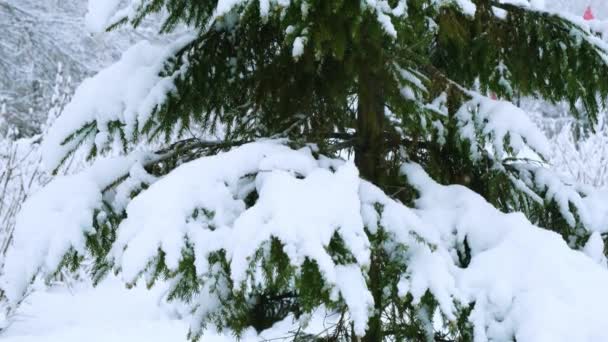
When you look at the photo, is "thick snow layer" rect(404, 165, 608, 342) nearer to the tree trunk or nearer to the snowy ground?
the tree trunk

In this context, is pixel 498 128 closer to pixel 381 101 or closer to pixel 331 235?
pixel 381 101

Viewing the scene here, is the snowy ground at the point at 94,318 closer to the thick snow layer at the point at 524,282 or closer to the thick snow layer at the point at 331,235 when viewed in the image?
the thick snow layer at the point at 331,235

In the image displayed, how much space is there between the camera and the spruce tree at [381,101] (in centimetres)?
188

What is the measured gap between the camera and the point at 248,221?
4.83 ft

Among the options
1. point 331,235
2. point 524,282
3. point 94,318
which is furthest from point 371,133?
point 94,318

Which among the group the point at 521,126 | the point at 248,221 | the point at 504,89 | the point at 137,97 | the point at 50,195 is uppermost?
the point at 504,89

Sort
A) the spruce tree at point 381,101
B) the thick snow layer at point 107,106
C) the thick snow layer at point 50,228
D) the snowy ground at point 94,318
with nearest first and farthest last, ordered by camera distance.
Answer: the thick snow layer at point 50,228 → the spruce tree at point 381,101 → the thick snow layer at point 107,106 → the snowy ground at point 94,318

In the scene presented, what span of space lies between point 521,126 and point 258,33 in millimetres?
973

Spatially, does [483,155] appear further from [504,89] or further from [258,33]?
[258,33]

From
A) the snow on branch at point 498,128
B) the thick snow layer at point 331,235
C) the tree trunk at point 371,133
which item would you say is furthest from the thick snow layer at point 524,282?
the tree trunk at point 371,133

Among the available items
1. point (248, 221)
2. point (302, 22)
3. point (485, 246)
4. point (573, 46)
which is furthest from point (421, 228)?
point (573, 46)

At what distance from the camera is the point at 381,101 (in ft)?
7.42

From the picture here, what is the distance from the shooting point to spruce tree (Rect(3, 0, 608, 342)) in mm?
1881

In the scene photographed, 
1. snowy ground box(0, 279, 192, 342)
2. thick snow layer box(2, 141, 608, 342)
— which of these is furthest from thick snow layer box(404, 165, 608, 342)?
snowy ground box(0, 279, 192, 342)
